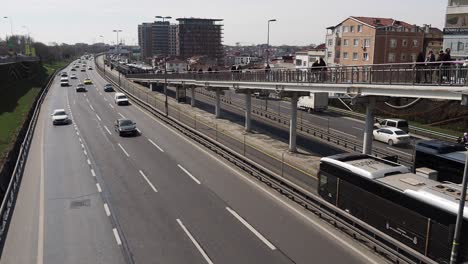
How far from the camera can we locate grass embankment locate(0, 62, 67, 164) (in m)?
31.3

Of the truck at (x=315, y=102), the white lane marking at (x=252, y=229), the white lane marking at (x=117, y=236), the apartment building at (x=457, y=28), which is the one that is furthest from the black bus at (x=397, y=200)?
the apartment building at (x=457, y=28)

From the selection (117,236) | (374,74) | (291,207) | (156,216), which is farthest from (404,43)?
(117,236)

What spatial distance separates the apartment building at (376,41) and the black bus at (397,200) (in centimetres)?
5849

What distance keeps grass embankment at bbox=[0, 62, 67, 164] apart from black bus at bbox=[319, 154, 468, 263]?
61.7 feet

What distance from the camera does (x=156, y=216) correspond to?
17141 mm

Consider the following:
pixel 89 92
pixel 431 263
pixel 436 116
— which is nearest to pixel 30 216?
pixel 431 263

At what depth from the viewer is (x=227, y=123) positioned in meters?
44.8

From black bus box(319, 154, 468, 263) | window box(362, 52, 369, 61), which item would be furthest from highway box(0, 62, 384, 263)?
window box(362, 52, 369, 61)

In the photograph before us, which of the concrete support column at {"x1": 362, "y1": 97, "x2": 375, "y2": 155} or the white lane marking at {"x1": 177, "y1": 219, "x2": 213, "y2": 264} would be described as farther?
the concrete support column at {"x1": 362, "y1": 97, "x2": 375, "y2": 155}

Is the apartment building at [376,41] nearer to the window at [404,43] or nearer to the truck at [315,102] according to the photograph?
the window at [404,43]


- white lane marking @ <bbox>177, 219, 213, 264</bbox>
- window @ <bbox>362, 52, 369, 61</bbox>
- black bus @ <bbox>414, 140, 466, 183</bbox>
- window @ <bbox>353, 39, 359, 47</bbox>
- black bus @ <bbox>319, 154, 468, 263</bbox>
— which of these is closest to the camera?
black bus @ <bbox>319, 154, 468, 263</bbox>

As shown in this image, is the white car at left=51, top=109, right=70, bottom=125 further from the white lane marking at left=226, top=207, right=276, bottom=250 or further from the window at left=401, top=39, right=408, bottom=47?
the window at left=401, top=39, right=408, bottom=47

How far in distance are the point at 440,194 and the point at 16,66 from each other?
290 feet

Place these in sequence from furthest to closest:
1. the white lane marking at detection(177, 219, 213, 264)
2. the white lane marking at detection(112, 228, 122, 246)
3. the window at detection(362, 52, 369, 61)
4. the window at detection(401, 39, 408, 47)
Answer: the window at detection(401, 39, 408, 47) → the window at detection(362, 52, 369, 61) → the white lane marking at detection(112, 228, 122, 246) → the white lane marking at detection(177, 219, 213, 264)
